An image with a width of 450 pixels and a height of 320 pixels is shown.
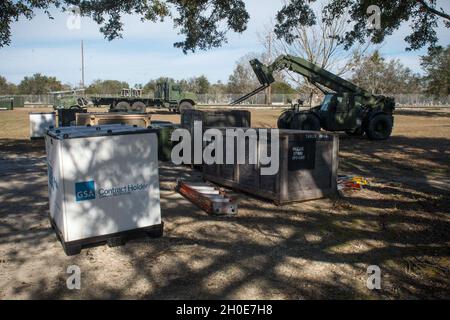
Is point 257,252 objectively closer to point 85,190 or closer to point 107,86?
point 85,190

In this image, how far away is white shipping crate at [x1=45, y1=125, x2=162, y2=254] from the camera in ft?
15.3

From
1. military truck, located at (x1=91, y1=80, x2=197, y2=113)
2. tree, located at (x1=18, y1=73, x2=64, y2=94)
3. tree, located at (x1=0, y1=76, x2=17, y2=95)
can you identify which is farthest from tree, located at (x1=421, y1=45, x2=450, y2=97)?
tree, located at (x1=0, y1=76, x2=17, y2=95)

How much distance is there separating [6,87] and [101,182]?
108586 millimetres

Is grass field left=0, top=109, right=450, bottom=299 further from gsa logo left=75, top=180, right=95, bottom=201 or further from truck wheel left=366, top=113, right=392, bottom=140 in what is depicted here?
truck wheel left=366, top=113, right=392, bottom=140

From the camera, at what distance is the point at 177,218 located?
251 inches

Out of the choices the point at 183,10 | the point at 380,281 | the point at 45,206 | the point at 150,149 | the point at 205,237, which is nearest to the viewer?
the point at 380,281

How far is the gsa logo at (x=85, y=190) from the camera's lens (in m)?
4.70

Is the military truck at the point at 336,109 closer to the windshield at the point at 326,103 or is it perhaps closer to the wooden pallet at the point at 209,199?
the windshield at the point at 326,103

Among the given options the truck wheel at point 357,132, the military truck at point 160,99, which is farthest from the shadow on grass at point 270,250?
the military truck at point 160,99

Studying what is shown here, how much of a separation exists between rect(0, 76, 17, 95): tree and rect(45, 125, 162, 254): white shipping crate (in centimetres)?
10292

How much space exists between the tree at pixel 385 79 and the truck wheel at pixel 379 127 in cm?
5704
